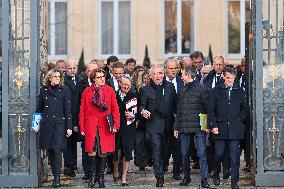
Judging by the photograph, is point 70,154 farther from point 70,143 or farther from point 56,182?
point 56,182

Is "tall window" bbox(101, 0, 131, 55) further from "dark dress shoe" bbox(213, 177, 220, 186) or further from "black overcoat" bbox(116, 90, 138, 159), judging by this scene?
"dark dress shoe" bbox(213, 177, 220, 186)

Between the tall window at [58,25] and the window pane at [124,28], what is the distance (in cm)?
177

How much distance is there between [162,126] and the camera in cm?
1408

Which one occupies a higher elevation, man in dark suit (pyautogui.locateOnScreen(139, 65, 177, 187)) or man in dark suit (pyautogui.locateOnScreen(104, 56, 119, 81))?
man in dark suit (pyautogui.locateOnScreen(104, 56, 119, 81))

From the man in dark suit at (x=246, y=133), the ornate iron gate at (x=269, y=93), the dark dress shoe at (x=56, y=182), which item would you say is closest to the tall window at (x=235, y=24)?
the man in dark suit at (x=246, y=133)

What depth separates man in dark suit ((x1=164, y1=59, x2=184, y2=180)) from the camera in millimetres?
14750

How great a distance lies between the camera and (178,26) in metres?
27.6

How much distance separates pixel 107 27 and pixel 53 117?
14.4m

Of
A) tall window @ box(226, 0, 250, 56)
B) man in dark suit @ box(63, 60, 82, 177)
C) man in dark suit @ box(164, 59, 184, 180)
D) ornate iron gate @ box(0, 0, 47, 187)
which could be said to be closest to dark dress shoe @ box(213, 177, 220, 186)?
man in dark suit @ box(164, 59, 184, 180)

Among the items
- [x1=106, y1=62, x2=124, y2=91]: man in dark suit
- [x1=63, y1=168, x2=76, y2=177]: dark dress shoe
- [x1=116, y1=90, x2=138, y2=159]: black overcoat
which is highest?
[x1=106, y1=62, x2=124, y2=91]: man in dark suit

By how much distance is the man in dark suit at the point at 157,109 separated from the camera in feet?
45.9

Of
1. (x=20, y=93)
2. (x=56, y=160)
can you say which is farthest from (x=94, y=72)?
(x=56, y=160)

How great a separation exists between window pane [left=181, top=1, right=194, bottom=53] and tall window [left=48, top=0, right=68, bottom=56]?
380cm

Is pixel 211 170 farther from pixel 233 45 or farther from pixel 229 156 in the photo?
pixel 233 45
